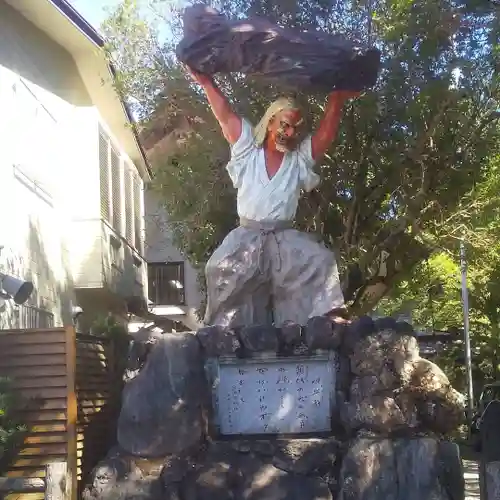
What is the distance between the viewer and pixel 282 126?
7172 mm

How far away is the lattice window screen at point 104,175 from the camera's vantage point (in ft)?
47.4

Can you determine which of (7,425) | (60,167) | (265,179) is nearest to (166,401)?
(7,425)

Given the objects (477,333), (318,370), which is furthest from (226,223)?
(477,333)

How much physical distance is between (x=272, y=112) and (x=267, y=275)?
4.62 feet

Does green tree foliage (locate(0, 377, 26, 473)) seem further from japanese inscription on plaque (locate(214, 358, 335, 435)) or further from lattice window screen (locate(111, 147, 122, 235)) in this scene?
lattice window screen (locate(111, 147, 122, 235))

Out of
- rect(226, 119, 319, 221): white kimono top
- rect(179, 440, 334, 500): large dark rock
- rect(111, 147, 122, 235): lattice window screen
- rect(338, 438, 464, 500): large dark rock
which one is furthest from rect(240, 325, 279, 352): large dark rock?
rect(111, 147, 122, 235): lattice window screen

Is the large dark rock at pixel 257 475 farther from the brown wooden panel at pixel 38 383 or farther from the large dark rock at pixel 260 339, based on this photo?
the brown wooden panel at pixel 38 383

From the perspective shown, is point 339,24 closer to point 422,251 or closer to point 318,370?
point 422,251

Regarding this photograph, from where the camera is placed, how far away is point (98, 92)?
14602 millimetres

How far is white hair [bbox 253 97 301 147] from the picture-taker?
7.21 metres

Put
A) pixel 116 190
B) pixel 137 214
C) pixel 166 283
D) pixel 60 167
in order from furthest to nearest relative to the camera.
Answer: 1. pixel 166 283
2. pixel 137 214
3. pixel 116 190
4. pixel 60 167

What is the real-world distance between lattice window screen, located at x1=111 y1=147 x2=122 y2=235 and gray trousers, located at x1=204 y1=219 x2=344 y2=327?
8876 millimetres

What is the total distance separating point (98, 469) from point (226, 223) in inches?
272

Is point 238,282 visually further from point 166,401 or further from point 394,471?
point 394,471
